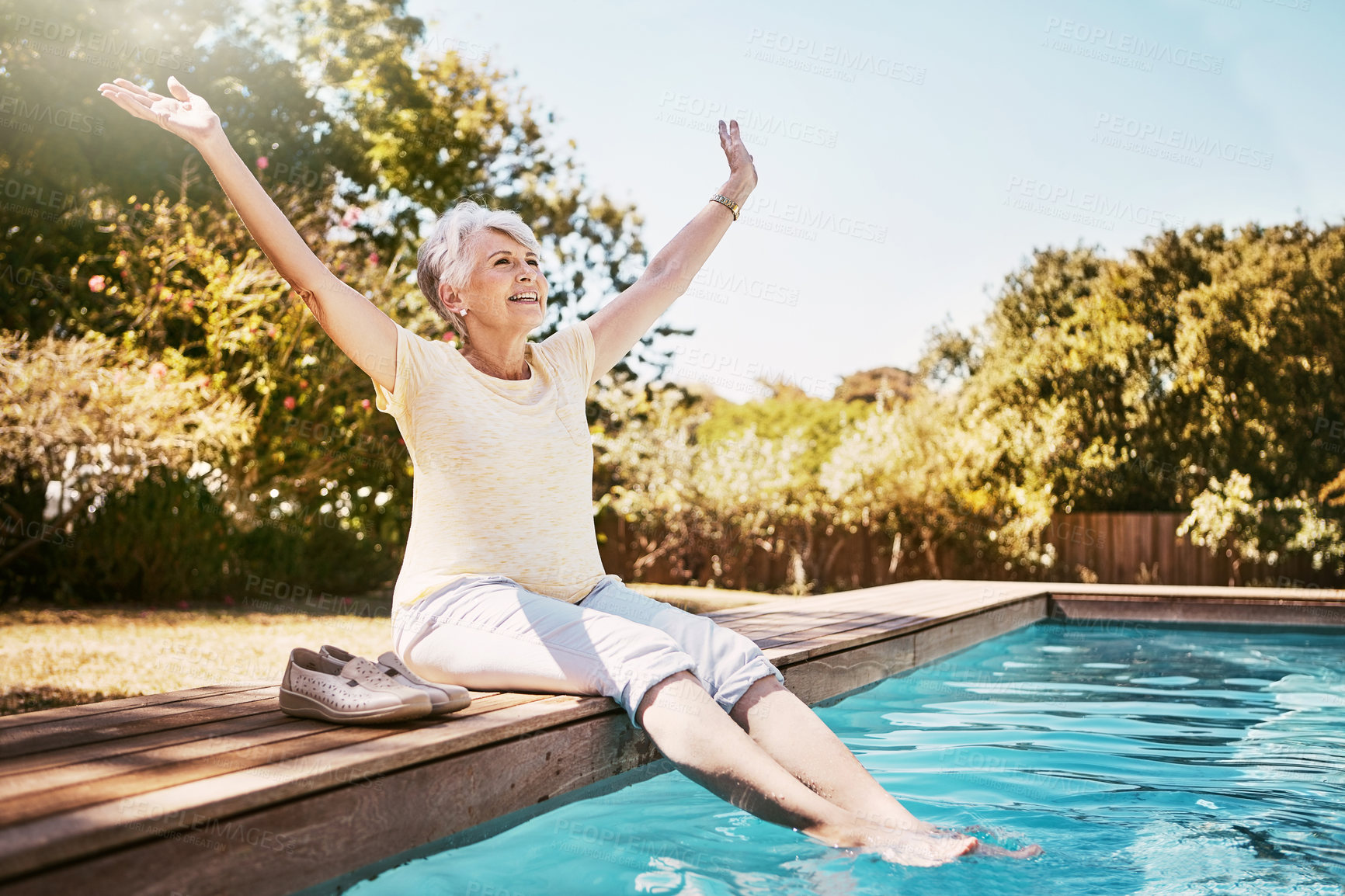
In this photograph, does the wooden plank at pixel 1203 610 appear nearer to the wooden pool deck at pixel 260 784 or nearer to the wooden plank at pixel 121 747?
the wooden pool deck at pixel 260 784

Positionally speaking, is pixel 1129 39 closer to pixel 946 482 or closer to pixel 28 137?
pixel 946 482

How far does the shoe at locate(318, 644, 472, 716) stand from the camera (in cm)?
227

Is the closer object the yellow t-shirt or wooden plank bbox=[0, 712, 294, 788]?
wooden plank bbox=[0, 712, 294, 788]

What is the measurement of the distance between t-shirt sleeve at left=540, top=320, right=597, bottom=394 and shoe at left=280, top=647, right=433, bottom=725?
3.40ft

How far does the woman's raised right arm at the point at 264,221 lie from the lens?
2.16 metres

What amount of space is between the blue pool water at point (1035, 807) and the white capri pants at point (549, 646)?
0.35 m

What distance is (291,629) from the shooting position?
733 cm

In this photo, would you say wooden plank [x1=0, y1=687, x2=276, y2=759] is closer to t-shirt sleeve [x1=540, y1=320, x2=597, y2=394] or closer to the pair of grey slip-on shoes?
the pair of grey slip-on shoes

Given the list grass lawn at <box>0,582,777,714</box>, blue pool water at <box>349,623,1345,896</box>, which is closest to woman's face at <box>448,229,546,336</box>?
blue pool water at <box>349,623,1345,896</box>

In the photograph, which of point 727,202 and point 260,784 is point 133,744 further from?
point 727,202

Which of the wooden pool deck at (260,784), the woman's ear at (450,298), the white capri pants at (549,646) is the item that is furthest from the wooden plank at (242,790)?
the woman's ear at (450,298)

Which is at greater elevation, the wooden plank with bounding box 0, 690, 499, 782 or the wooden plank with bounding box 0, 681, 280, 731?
the wooden plank with bounding box 0, 690, 499, 782

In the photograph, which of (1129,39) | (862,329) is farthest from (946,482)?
(862,329)

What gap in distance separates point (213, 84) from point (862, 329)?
74.3 ft
